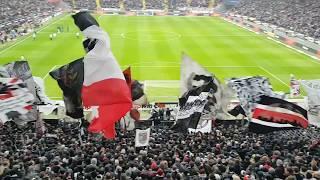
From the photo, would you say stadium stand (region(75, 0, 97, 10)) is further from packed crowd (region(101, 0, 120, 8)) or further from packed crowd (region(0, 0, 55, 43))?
packed crowd (region(0, 0, 55, 43))

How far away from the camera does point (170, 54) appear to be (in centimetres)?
5178

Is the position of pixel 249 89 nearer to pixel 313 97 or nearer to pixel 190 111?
pixel 313 97

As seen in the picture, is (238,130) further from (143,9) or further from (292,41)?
(143,9)

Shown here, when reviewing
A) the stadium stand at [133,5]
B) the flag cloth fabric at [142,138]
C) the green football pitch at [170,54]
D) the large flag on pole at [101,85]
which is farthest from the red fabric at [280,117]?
the stadium stand at [133,5]

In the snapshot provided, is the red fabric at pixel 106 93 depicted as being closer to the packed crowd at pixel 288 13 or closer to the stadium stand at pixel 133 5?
the packed crowd at pixel 288 13

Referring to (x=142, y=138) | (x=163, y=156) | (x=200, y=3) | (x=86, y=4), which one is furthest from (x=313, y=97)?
(x=200, y=3)

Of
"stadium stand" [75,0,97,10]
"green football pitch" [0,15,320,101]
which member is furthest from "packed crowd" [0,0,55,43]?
"stadium stand" [75,0,97,10]

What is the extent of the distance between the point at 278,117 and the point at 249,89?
277 cm

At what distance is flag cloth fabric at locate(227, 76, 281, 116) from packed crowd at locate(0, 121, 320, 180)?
1631 mm

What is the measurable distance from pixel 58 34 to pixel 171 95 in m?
34.1

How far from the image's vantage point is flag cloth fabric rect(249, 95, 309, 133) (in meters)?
18.9

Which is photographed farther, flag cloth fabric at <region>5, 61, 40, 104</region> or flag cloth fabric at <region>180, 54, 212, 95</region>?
flag cloth fabric at <region>5, 61, 40, 104</region>

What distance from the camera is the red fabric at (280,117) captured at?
18891 mm

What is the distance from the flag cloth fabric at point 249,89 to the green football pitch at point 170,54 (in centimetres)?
1388
